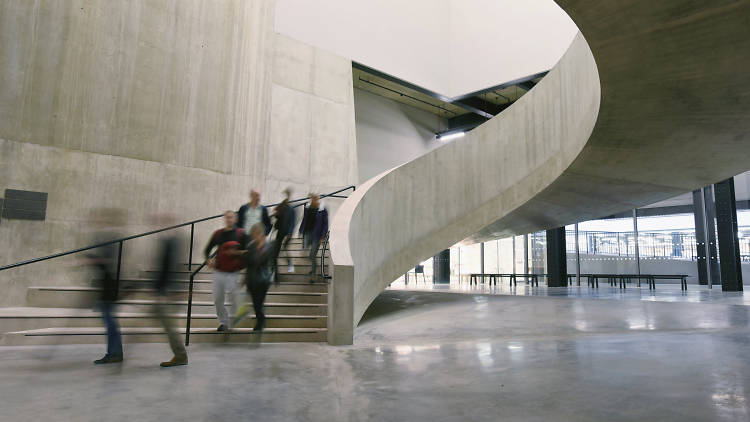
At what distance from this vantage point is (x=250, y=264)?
5.57m

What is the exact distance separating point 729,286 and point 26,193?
18.3 meters

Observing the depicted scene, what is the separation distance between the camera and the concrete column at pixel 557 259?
19125 mm

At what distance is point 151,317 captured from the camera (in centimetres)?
570

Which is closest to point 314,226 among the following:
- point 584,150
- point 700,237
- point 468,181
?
point 468,181

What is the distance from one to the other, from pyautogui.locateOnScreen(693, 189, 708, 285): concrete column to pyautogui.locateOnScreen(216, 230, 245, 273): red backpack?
59.9 feet

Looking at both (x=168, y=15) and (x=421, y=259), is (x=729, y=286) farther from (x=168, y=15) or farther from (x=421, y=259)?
(x=168, y=15)

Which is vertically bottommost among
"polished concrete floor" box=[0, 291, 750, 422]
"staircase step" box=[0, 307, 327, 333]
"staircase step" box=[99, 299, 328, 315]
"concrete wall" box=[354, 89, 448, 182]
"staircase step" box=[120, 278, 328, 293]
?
"polished concrete floor" box=[0, 291, 750, 422]

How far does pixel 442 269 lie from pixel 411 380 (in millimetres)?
21503

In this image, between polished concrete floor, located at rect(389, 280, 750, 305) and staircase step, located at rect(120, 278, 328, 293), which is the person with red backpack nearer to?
staircase step, located at rect(120, 278, 328, 293)

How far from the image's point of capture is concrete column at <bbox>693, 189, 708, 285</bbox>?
1798 centimetres

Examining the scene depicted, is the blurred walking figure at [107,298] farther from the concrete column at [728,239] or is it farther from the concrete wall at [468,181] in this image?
the concrete column at [728,239]

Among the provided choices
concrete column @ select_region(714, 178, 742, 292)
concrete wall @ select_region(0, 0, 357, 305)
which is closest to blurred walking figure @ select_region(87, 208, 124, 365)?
concrete wall @ select_region(0, 0, 357, 305)

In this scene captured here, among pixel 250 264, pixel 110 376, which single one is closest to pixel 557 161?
pixel 250 264

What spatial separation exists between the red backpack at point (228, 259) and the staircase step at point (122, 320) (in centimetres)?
105
